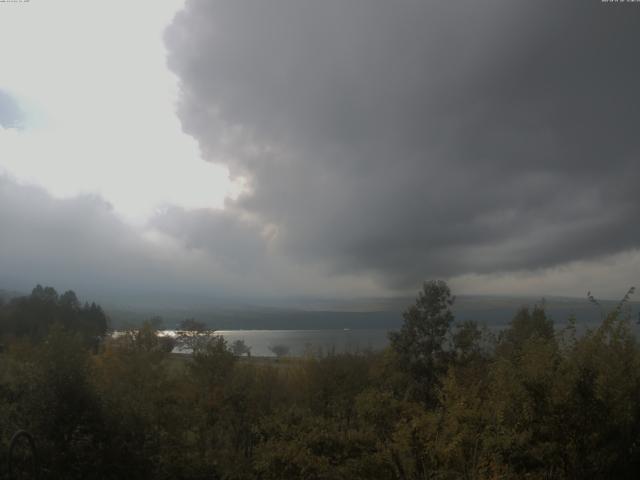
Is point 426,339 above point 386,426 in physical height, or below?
above

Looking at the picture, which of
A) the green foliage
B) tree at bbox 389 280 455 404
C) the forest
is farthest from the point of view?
the green foliage

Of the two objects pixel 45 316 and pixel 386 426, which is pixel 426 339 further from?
pixel 45 316

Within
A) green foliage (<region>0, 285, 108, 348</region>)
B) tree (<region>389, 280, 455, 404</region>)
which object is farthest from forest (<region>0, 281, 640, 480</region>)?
green foliage (<region>0, 285, 108, 348</region>)

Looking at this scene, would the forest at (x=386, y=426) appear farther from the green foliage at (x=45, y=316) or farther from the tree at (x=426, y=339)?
the green foliage at (x=45, y=316)

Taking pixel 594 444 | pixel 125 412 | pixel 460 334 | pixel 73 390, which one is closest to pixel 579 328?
pixel 594 444

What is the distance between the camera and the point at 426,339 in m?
35.0

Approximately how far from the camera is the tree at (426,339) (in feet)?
112

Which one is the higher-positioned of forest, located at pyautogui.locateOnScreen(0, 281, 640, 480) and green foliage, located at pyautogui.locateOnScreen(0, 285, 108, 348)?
green foliage, located at pyautogui.locateOnScreen(0, 285, 108, 348)

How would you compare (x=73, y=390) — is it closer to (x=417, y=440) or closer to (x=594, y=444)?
(x=417, y=440)

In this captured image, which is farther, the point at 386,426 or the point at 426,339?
the point at 426,339

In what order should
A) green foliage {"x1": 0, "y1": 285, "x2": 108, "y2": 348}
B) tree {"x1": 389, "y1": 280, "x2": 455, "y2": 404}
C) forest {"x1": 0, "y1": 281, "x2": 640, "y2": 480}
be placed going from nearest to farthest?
1. forest {"x1": 0, "y1": 281, "x2": 640, "y2": 480}
2. tree {"x1": 389, "y1": 280, "x2": 455, "y2": 404}
3. green foliage {"x1": 0, "y1": 285, "x2": 108, "y2": 348}

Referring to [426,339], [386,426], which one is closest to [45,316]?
[426,339]

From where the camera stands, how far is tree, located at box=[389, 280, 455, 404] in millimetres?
34188

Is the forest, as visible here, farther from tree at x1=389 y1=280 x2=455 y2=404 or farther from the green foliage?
the green foliage
